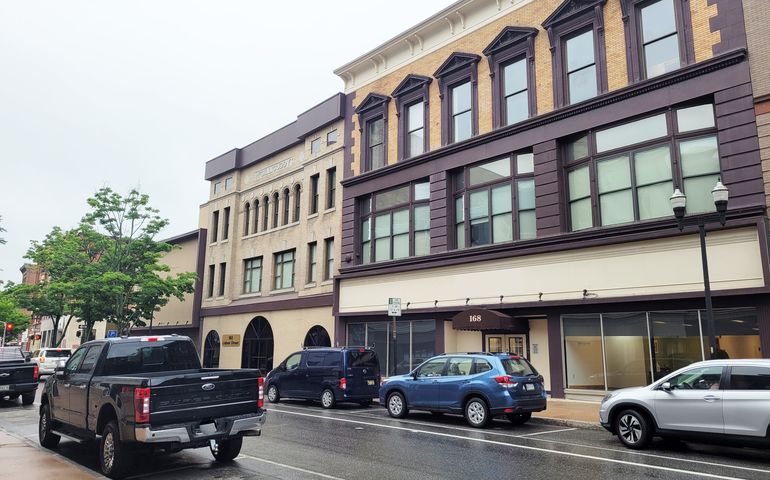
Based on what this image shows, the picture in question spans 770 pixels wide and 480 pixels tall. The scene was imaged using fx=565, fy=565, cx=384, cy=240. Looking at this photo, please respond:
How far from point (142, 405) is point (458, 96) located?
1807 cm

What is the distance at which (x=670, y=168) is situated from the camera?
15984mm

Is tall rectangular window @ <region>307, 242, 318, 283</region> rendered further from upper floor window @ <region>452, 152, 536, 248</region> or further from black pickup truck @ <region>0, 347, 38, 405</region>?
black pickup truck @ <region>0, 347, 38, 405</region>

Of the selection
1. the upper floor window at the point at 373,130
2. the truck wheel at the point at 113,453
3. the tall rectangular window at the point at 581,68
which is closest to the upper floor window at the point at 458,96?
the upper floor window at the point at 373,130

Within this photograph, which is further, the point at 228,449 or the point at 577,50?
the point at 577,50

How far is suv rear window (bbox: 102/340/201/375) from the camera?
31.2ft

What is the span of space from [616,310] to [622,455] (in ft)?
24.9

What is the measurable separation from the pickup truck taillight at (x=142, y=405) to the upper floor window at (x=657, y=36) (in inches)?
626

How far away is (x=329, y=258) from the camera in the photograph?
2755 centimetres

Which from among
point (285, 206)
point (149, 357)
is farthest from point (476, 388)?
point (285, 206)

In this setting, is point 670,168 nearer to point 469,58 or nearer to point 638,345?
point 638,345

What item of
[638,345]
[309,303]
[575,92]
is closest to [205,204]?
[309,303]

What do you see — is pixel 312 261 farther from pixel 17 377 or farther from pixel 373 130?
pixel 17 377

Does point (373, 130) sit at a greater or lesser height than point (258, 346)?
greater

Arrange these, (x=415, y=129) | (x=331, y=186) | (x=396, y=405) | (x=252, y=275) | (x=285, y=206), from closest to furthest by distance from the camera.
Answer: (x=396, y=405) < (x=415, y=129) < (x=331, y=186) < (x=285, y=206) < (x=252, y=275)
